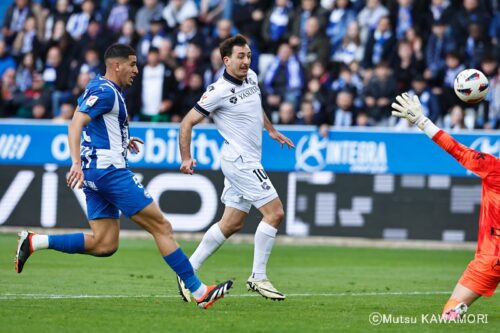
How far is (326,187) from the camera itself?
2003 centimetres

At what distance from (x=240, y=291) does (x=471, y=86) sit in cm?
378

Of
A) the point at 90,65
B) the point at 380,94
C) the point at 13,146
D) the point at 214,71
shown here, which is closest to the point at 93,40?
the point at 90,65

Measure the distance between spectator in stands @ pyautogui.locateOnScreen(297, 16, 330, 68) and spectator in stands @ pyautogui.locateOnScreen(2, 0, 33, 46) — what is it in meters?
6.90

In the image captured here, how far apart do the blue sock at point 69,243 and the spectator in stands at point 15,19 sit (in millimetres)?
15720

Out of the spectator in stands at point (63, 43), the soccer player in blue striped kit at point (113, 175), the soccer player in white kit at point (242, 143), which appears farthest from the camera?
the spectator in stands at point (63, 43)

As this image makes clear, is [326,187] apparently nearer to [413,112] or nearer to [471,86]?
[471,86]

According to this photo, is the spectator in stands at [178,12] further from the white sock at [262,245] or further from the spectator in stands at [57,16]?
the white sock at [262,245]

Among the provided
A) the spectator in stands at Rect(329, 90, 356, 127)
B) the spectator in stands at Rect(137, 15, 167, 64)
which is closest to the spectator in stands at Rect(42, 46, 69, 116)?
the spectator in stands at Rect(137, 15, 167, 64)

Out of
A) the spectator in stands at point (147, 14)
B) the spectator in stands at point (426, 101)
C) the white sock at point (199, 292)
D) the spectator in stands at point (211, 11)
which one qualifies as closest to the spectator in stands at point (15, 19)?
the spectator in stands at point (147, 14)

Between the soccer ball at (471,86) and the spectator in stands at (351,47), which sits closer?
the soccer ball at (471,86)

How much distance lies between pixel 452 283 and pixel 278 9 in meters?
10.9

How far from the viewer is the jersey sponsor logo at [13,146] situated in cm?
2075

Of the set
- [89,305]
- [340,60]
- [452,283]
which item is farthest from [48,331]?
[340,60]

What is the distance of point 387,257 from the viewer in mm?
18266
